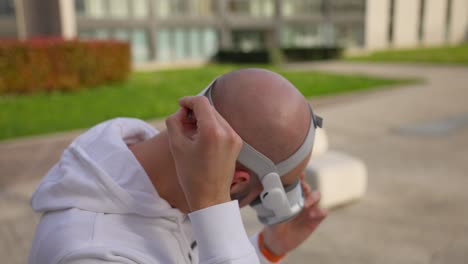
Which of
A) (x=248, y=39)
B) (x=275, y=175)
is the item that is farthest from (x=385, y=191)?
(x=248, y=39)

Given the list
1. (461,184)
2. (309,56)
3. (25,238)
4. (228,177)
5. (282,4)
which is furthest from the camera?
(282,4)

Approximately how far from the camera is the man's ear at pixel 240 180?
134 centimetres

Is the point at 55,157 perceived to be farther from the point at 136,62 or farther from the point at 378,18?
the point at 378,18

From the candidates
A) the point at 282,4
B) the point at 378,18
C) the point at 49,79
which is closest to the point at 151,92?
the point at 49,79

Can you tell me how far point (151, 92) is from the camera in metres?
13.4

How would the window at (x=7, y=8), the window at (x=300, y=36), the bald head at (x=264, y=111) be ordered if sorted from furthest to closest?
the window at (x=300, y=36)
the window at (x=7, y=8)
the bald head at (x=264, y=111)

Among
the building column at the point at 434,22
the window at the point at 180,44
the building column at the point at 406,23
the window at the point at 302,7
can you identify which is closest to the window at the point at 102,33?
the window at the point at 180,44

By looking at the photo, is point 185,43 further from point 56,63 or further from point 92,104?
point 92,104

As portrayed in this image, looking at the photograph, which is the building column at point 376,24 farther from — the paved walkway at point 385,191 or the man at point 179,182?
the man at point 179,182

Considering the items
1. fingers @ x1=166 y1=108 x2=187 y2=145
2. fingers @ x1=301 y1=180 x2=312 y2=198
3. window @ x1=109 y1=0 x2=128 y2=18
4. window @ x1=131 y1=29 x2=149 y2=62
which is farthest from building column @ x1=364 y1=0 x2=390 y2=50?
fingers @ x1=166 y1=108 x2=187 y2=145

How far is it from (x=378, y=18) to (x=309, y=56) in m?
19.9

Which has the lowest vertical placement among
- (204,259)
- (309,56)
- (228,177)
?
(309,56)

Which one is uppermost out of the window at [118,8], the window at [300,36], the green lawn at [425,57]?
the window at [118,8]

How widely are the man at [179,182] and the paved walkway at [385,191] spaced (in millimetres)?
2554
